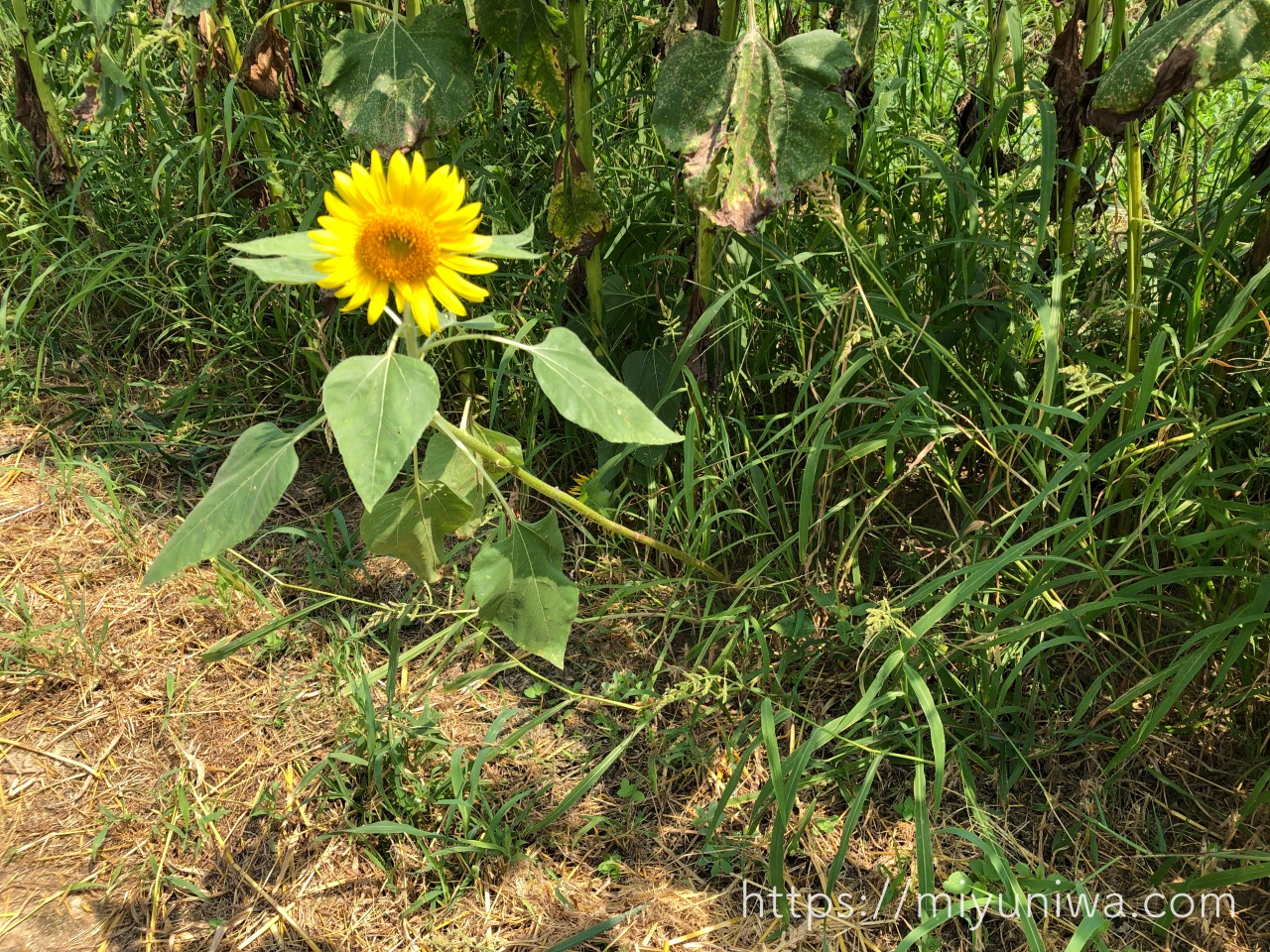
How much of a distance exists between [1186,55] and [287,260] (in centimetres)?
115

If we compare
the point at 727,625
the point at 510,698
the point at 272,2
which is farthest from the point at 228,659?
the point at 272,2

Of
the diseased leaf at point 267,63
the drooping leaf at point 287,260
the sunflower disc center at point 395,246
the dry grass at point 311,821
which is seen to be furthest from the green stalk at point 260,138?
the sunflower disc center at point 395,246

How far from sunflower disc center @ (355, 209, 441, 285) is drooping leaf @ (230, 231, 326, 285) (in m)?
0.06

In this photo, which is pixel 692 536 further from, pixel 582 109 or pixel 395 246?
pixel 395 246

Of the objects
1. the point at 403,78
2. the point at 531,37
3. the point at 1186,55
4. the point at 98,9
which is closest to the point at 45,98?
the point at 98,9

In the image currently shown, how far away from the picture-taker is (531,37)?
1.79 m

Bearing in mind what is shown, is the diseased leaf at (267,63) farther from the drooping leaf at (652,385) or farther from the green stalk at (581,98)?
the drooping leaf at (652,385)

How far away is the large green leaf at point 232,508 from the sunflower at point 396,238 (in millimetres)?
226

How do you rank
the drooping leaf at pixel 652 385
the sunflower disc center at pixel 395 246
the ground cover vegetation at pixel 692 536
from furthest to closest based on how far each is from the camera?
the drooping leaf at pixel 652 385, the ground cover vegetation at pixel 692 536, the sunflower disc center at pixel 395 246

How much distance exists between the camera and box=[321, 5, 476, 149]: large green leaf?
177cm

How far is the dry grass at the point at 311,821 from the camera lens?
158 cm

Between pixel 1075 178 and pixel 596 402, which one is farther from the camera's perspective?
pixel 1075 178

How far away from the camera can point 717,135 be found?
163 centimetres

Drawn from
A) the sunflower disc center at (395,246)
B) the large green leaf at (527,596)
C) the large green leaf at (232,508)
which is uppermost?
the sunflower disc center at (395,246)
